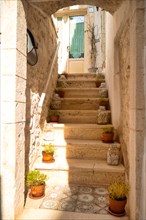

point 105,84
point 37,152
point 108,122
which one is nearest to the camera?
point 37,152

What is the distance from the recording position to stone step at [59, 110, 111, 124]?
4336 mm

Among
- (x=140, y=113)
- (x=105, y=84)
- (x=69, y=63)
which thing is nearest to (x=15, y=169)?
(x=140, y=113)

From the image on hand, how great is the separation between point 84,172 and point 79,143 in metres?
0.59

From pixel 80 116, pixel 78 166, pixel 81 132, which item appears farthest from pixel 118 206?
pixel 80 116

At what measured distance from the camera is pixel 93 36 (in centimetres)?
861

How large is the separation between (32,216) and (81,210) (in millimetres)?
610

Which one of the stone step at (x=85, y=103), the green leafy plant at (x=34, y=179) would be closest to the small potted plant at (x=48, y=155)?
the green leafy plant at (x=34, y=179)

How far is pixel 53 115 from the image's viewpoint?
14.3ft

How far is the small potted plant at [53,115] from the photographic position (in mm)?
4352

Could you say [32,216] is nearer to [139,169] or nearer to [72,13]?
[139,169]

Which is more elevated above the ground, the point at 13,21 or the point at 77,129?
the point at 13,21

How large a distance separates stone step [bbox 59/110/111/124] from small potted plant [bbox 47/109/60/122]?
0.11 m

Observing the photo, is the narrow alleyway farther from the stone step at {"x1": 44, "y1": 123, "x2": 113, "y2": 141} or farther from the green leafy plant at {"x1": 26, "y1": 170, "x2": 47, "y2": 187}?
the green leafy plant at {"x1": 26, "y1": 170, "x2": 47, "y2": 187}

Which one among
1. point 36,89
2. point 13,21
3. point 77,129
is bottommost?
point 77,129
